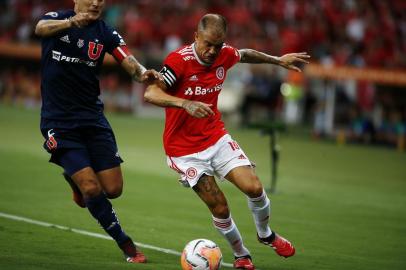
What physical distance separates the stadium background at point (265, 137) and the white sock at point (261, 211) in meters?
0.37

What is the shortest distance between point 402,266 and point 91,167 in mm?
3330

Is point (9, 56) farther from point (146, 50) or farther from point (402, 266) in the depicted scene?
point (402, 266)

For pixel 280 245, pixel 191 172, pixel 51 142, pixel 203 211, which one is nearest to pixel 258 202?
pixel 280 245

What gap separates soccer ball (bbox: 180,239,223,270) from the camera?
8570 millimetres

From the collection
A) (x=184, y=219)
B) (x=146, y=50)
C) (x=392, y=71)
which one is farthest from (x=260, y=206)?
(x=146, y=50)

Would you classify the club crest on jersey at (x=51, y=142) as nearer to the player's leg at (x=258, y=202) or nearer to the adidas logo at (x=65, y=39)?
the adidas logo at (x=65, y=39)

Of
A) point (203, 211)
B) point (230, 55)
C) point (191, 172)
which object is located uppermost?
point (230, 55)

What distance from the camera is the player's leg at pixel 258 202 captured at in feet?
30.0

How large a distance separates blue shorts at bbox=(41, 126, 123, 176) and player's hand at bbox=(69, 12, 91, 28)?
3.63ft

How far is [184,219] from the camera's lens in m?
12.6

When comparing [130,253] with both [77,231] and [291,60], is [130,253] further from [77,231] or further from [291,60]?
[291,60]

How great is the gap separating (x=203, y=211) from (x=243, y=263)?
169 inches

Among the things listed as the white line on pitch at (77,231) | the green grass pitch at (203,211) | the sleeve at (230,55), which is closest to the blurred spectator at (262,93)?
the green grass pitch at (203,211)

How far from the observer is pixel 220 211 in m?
9.12
